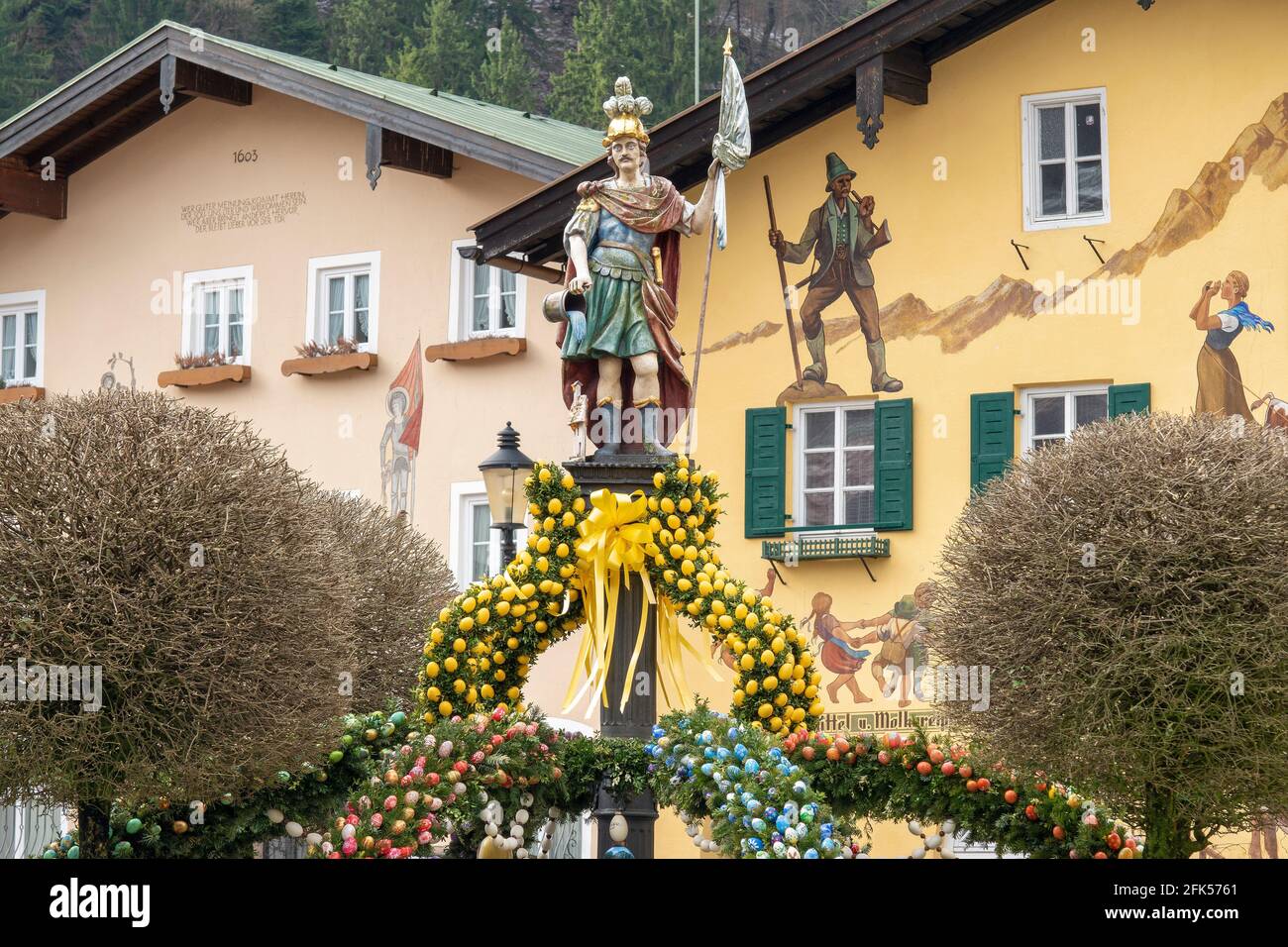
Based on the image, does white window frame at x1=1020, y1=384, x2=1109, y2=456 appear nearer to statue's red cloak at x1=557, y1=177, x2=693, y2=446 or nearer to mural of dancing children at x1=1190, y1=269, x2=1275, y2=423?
mural of dancing children at x1=1190, y1=269, x2=1275, y2=423

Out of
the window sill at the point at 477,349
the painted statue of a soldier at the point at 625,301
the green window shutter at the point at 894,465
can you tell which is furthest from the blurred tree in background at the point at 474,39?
the painted statue of a soldier at the point at 625,301

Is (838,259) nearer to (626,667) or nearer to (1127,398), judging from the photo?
(1127,398)

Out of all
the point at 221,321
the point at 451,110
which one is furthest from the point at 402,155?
the point at 221,321

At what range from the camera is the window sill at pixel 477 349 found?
23.0m

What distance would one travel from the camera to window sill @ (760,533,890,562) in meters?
20.2

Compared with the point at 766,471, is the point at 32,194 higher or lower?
higher

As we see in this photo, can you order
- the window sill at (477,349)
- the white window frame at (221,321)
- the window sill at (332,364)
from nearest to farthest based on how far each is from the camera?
the window sill at (477,349) < the window sill at (332,364) < the white window frame at (221,321)

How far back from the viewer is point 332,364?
78.7 feet

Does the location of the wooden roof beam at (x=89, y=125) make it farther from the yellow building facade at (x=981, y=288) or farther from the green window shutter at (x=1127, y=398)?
the green window shutter at (x=1127, y=398)

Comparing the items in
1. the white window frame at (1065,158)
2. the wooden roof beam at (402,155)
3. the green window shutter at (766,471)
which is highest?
the wooden roof beam at (402,155)

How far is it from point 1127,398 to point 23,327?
1293 centimetres

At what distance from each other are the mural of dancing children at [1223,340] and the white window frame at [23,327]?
12991 mm

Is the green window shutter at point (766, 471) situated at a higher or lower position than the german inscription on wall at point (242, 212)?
lower
